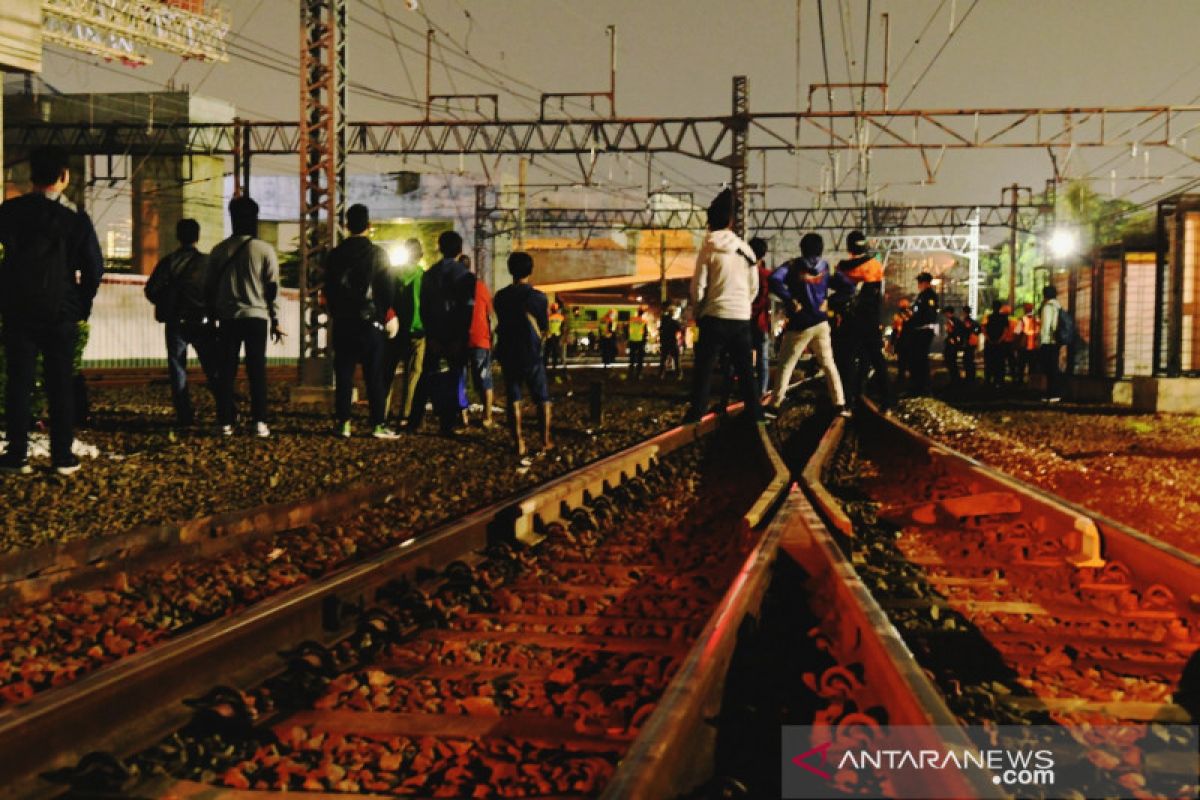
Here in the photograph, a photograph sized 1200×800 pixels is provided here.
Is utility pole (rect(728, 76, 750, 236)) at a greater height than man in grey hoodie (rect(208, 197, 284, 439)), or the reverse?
utility pole (rect(728, 76, 750, 236))

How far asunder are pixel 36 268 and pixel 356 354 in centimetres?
348

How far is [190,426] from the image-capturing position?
12000 mm

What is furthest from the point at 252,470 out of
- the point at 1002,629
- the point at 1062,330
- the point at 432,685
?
the point at 1062,330

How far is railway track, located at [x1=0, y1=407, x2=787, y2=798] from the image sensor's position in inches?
110

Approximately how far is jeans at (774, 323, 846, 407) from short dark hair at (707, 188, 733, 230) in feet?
10.4

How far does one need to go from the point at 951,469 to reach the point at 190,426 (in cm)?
Result: 770

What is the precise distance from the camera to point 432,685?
11.6 ft

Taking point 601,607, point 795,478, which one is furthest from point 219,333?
point 601,607

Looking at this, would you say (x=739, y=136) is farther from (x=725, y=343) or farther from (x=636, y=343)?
(x=725, y=343)

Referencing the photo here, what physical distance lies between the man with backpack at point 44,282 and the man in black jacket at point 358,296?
280 cm

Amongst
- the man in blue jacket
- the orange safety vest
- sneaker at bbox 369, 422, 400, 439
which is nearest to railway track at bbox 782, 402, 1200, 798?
sneaker at bbox 369, 422, 400, 439

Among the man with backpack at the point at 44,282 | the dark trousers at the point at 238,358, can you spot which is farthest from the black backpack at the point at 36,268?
the dark trousers at the point at 238,358

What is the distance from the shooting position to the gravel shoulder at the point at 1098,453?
7.50 metres

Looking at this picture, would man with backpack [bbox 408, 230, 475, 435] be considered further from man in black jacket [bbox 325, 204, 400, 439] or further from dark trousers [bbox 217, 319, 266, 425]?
dark trousers [bbox 217, 319, 266, 425]
